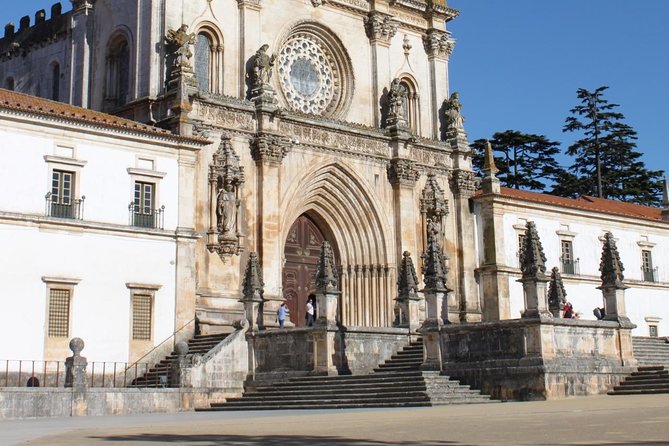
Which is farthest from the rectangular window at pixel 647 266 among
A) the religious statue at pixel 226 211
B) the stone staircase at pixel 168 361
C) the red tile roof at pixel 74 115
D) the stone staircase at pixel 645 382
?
the stone staircase at pixel 168 361

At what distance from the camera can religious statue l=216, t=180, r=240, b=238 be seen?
36.9m

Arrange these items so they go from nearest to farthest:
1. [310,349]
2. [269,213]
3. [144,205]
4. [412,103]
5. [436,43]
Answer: [310,349], [144,205], [269,213], [412,103], [436,43]

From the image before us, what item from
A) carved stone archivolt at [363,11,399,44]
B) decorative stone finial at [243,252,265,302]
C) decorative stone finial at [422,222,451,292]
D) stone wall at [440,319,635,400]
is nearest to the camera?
stone wall at [440,319,635,400]

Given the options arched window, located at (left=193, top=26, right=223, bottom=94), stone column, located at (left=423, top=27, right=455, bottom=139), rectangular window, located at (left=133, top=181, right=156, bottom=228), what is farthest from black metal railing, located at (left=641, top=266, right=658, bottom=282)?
rectangular window, located at (left=133, top=181, right=156, bottom=228)

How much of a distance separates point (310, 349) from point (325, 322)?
95 centimetres

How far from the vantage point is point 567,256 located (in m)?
48.6

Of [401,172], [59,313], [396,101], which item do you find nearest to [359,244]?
[401,172]

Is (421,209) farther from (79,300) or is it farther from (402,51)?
(79,300)

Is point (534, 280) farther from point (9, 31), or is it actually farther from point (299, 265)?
point (9, 31)

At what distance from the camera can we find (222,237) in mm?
36688

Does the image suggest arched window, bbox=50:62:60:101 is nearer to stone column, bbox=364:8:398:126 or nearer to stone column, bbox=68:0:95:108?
stone column, bbox=68:0:95:108

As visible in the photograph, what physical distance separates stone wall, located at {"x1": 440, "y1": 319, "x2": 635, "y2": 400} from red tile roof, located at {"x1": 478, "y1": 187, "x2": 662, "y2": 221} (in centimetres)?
1786

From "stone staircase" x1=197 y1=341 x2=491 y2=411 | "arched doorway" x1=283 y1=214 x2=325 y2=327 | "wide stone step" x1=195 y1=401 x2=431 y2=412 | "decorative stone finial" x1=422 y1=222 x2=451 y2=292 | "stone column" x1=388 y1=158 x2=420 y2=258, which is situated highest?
"stone column" x1=388 y1=158 x2=420 y2=258

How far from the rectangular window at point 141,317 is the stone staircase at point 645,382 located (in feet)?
47.3
